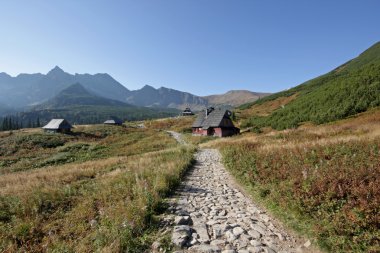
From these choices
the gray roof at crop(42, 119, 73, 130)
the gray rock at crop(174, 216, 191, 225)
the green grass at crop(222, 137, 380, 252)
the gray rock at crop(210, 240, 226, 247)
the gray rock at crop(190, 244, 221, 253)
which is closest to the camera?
the gray rock at crop(190, 244, 221, 253)

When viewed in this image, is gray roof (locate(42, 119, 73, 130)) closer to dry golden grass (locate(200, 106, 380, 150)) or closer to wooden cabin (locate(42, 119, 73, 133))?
wooden cabin (locate(42, 119, 73, 133))

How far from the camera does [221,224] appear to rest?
7.14 m

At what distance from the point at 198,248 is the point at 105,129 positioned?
80.5m

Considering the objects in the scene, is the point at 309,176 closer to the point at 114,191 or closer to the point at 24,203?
the point at 114,191

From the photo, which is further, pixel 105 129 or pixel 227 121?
pixel 105 129

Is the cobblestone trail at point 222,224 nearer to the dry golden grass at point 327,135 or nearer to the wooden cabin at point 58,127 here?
the dry golden grass at point 327,135

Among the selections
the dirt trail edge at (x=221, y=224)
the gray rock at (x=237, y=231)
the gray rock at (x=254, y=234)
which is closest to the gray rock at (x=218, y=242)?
the dirt trail edge at (x=221, y=224)

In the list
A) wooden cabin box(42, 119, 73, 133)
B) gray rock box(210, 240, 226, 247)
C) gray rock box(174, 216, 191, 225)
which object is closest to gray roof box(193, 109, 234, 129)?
gray rock box(174, 216, 191, 225)

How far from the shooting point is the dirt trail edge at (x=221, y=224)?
5906 millimetres

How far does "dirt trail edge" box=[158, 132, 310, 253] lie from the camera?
5.91 m

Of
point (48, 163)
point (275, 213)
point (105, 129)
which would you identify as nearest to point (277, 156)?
point (275, 213)

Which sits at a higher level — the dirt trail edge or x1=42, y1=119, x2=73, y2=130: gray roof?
x1=42, y1=119, x2=73, y2=130: gray roof

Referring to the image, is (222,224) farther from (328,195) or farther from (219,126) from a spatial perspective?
(219,126)

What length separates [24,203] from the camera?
9.69 metres
